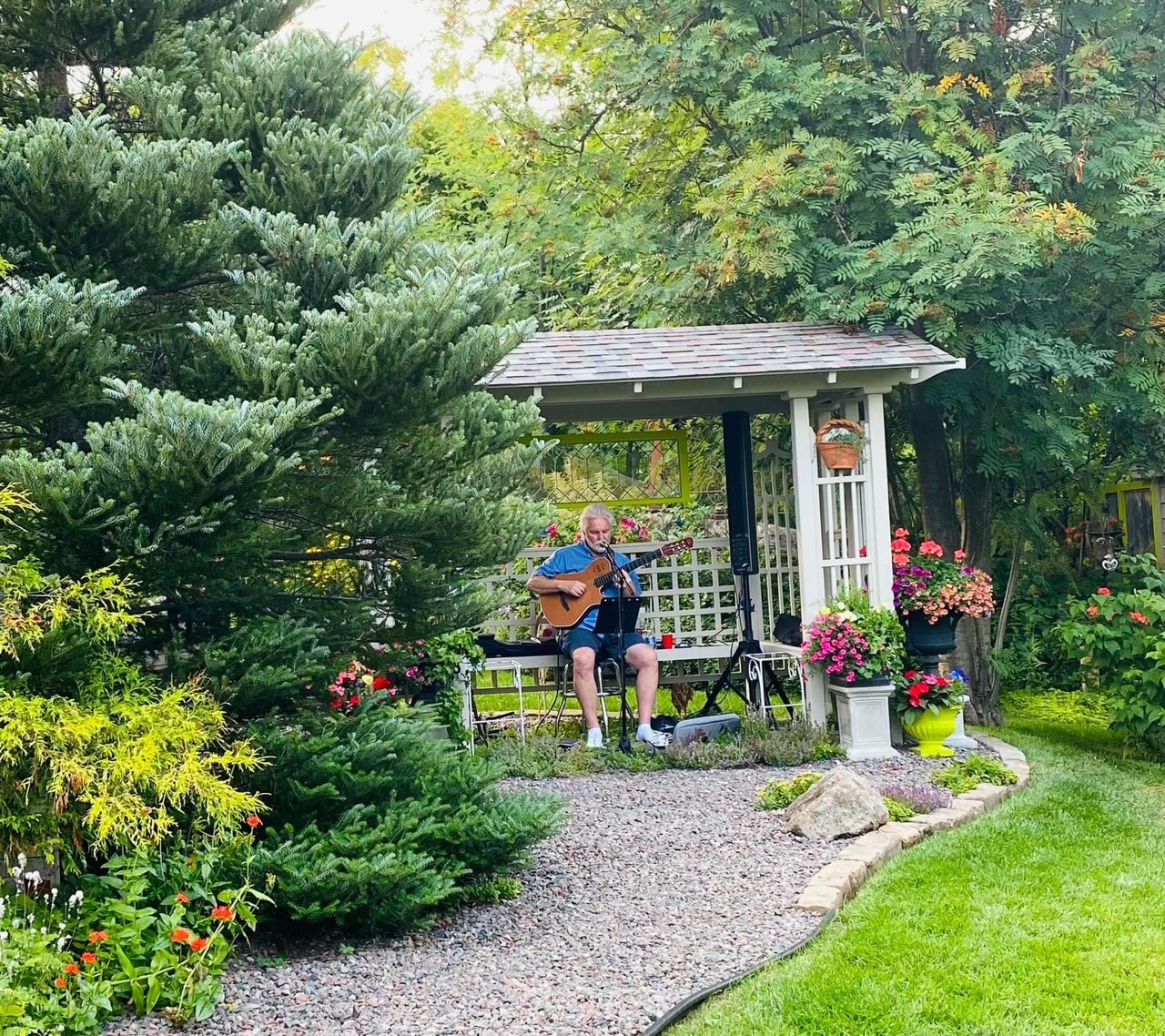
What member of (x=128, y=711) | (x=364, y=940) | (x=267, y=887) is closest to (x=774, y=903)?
(x=364, y=940)

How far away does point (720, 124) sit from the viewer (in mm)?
8734

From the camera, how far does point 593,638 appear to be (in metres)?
6.84

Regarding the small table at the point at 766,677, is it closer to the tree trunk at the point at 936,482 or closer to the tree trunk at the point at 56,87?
the tree trunk at the point at 936,482

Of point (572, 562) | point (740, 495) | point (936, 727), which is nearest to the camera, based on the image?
point (936, 727)

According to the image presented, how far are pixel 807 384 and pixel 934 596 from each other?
1.37 meters

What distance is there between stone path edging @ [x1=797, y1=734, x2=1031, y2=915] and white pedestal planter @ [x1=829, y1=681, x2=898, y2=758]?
683 mm

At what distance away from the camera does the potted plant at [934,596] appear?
22.1 ft

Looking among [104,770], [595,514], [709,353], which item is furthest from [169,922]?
[709,353]

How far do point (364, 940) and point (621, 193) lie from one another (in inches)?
283

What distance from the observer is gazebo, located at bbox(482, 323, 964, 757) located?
264 inches

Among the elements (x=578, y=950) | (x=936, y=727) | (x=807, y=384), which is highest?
(x=807, y=384)

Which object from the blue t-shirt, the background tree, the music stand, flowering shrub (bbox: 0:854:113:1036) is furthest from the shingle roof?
flowering shrub (bbox: 0:854:113:1036)

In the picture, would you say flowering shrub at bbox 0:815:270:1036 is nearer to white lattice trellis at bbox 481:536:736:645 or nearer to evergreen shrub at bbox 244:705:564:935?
evergreen shrub at bbox 244:705:564:935

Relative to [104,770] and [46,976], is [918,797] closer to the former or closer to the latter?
[104,770]
